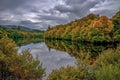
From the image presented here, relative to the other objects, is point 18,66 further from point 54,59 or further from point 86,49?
point 86,49

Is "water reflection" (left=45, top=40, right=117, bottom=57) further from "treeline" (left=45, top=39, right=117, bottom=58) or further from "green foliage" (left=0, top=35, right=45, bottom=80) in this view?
"green foliage" (left=0, top=35, right=45, bottom=80)

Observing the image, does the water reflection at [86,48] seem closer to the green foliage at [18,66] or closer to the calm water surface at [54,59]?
the calm water surface at [54,59]

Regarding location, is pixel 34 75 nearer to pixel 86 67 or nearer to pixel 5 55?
pixel 5 55

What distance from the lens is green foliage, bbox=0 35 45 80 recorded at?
2630cm

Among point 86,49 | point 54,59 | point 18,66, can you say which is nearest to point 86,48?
point 86,49

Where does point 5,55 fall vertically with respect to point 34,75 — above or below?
above

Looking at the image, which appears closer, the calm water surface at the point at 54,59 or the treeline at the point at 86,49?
the calm water surface at the point at 54,59

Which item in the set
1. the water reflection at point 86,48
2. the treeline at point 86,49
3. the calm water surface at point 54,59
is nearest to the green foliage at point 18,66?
the calm water surface at point 54,59

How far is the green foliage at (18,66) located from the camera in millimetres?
26298

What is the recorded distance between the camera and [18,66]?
26766mm

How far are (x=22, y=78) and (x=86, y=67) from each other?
677 centimetres

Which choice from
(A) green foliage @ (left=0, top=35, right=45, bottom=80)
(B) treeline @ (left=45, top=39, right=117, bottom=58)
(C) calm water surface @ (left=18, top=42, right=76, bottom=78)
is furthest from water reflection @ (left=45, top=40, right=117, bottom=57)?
(A) green foliage @ (left=0, top=35, right=45, bottom=80)

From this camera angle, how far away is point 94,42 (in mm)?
110188

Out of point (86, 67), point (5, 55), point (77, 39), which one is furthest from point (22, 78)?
point (77, 39)
